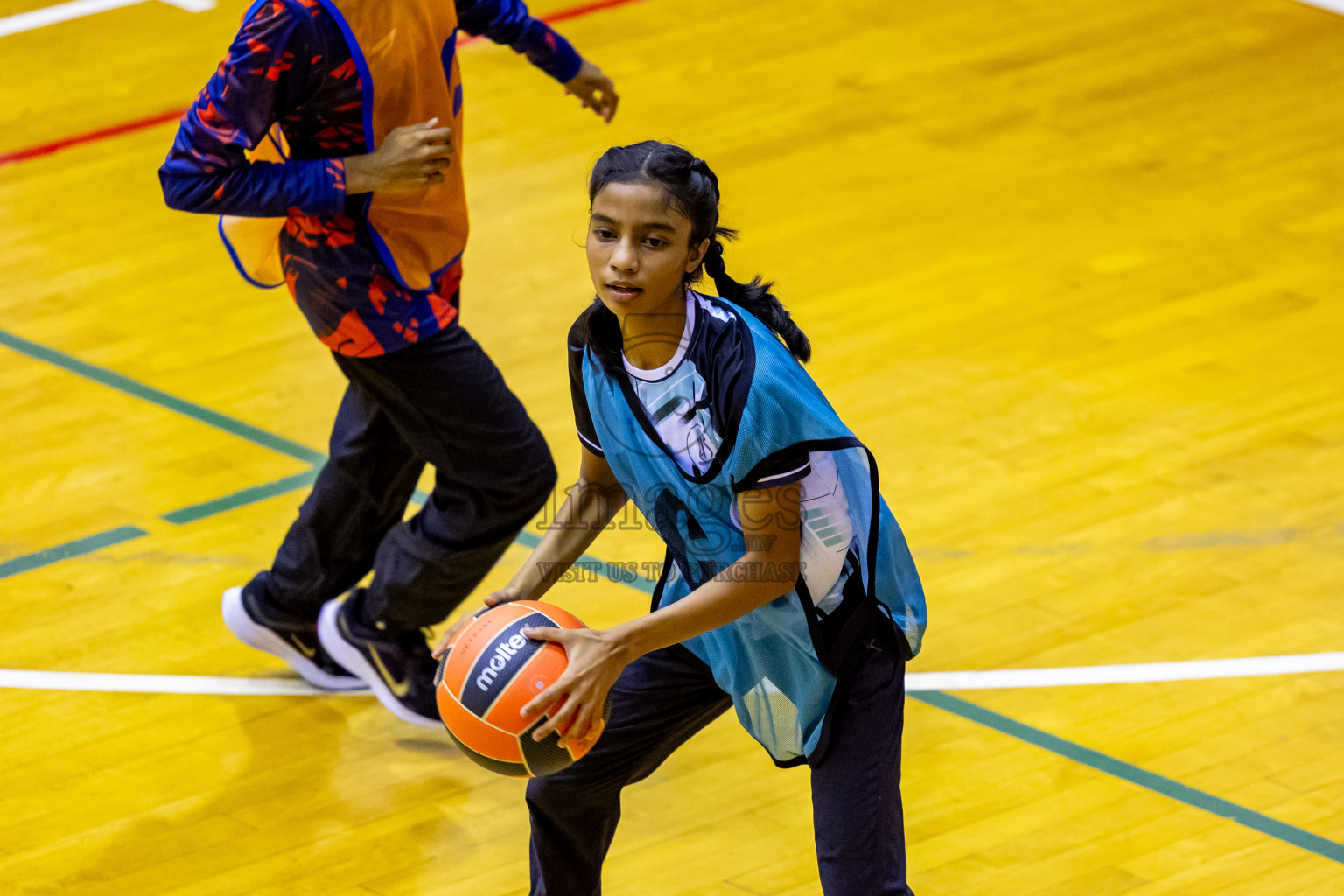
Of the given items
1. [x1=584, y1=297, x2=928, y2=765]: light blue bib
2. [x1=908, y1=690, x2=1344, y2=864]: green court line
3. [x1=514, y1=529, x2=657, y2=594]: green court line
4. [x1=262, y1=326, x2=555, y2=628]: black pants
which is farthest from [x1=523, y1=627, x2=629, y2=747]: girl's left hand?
[x1=514, y1=529, x2=657, y2=594]: green court line

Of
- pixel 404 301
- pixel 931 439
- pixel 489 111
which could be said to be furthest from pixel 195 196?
pixel 489 111

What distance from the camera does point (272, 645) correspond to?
13.1 feet

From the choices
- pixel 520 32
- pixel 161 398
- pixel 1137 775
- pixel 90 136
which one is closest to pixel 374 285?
pixel 520 32

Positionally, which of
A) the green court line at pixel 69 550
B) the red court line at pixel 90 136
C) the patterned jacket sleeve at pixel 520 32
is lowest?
the green court line at pixel 69 550

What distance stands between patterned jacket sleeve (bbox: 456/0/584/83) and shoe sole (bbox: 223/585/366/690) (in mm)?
1385

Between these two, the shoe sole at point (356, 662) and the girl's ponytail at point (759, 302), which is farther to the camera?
the shoe sole at point (356, 662)

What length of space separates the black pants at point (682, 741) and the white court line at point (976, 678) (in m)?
1.14

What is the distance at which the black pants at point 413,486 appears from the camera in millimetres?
3592

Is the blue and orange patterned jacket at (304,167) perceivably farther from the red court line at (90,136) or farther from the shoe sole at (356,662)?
the red court line at (90,136)

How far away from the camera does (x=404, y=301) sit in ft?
11.6

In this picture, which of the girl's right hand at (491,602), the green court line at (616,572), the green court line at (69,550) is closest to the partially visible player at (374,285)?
the green court line at (616,572)

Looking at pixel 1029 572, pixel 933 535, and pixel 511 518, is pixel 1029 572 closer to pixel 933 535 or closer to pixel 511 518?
pixel 933 535

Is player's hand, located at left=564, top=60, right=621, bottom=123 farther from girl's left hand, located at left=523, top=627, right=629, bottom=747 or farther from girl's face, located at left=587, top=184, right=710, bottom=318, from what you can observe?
girl's left hand, located at left=523, top=627, right=629, bottom=747

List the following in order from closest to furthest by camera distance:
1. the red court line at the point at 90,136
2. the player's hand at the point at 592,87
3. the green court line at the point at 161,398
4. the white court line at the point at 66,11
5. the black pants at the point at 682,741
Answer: the black pants at the point at 682,741, the player's hand at the point at 592,87, the green court line at the point at 161,398, the red court line at the point at 90,136, the white court line at the point at 66,11
